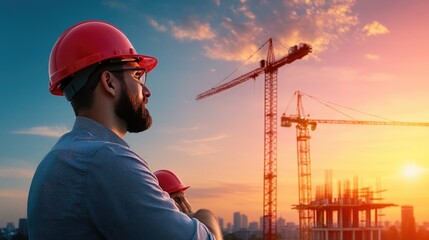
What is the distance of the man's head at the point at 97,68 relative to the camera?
1865 mm

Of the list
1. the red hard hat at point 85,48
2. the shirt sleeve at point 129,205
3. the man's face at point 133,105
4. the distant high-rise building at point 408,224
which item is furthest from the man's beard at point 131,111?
the distant high-rise building at point 408,224

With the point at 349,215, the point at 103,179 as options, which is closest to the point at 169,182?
the point at 103,179

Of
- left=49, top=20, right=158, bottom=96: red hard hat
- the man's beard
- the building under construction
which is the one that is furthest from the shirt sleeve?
the building under construction

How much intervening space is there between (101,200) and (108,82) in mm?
541

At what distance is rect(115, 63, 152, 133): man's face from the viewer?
6.06 feet

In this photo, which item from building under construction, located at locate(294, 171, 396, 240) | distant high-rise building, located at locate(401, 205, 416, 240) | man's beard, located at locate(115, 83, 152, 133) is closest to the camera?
man's beard, located at locate(115, 83, 152, 133)

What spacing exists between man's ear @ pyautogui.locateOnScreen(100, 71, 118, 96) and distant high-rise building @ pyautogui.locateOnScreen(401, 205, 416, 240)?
423 ft

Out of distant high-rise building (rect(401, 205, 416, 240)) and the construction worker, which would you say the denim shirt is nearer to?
the construction worker

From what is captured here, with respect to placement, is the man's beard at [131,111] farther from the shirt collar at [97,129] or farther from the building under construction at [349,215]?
the building under construction at [349,215]

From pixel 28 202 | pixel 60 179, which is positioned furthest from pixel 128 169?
pixel 28 202

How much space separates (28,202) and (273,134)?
6141cm

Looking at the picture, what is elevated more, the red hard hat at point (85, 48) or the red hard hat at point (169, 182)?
the red hard hat at point (85, 48)

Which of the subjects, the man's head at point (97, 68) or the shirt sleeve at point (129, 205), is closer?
the shirt sleeve at point (129, 205)

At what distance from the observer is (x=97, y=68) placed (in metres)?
1.91
